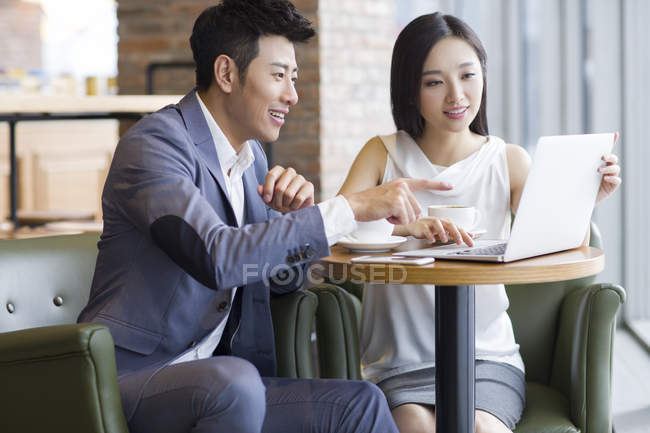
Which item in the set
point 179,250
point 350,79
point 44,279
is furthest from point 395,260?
point 350,79

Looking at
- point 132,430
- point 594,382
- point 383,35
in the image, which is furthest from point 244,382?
point 383,35

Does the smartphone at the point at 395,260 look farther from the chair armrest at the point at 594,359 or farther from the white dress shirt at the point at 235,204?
the chair armrest at the point at 594,359

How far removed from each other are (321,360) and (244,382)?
67 cm

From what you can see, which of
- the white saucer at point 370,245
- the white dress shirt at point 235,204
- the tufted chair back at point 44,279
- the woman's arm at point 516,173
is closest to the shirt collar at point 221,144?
the white dress shirt at point 235,204

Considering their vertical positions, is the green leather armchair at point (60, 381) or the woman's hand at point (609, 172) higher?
the woman's hand at point (609, 172)

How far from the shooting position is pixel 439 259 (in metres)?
1.61

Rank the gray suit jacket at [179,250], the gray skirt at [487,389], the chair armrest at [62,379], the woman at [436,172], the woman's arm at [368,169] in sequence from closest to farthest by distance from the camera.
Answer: the chair armrest at [62,379] → the gray suit jacket at [179,250] → the gray skirt at [487,389] → the woman at [436,172] → the woman's arm at [368,169]

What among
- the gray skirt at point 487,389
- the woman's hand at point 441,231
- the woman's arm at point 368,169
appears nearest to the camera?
the woman's hand at point 441,231

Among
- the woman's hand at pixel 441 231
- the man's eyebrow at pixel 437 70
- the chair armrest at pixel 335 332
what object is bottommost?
the chair armrest at pixel 335 332

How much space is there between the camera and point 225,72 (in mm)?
1723

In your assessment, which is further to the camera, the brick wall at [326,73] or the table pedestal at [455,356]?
the brick wall at [326,73]

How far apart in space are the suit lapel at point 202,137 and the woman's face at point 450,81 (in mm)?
574

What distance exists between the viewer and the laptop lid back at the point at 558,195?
1.51 meters

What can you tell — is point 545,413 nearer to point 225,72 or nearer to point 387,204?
point 387,204
